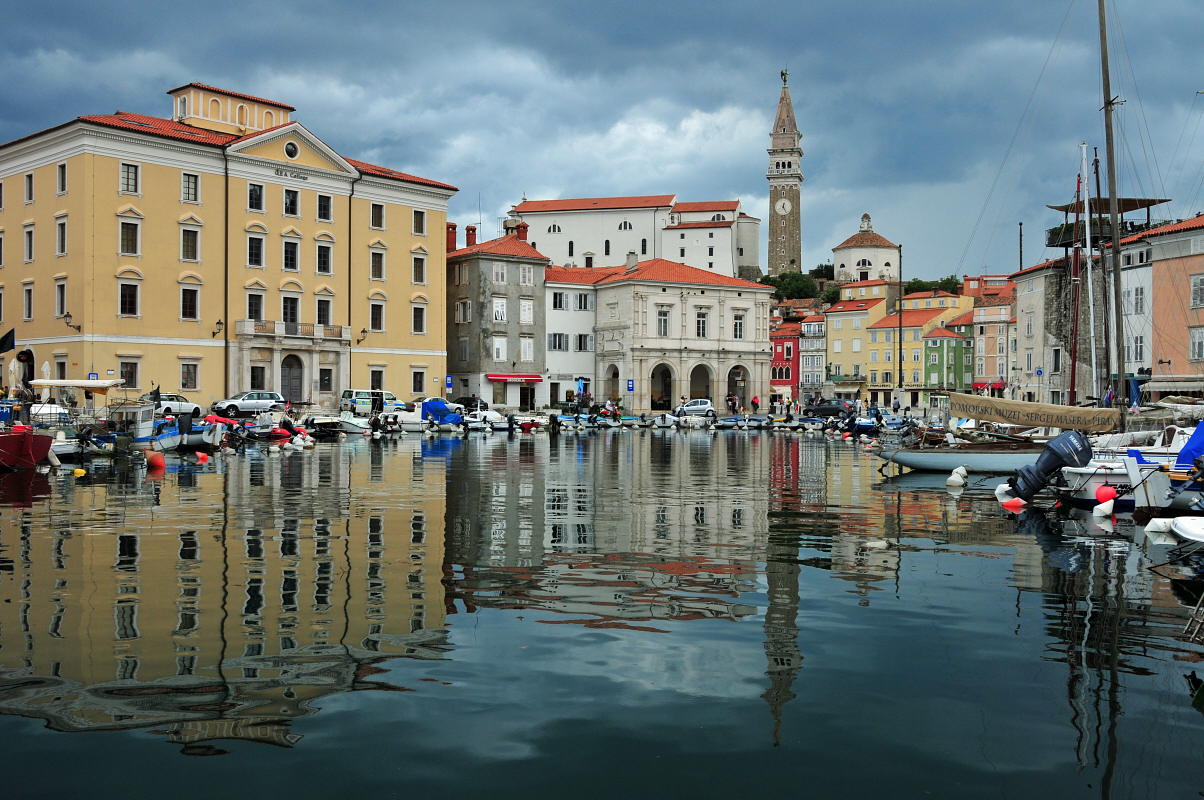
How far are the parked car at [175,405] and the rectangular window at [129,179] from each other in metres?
10.7

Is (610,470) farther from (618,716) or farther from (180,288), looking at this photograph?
(180,288)

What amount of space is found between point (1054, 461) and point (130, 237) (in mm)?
48535

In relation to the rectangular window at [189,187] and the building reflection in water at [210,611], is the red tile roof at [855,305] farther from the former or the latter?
the building reflection in water at [210,611]

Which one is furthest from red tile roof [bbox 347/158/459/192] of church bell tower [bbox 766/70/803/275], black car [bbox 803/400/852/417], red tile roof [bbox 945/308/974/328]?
church bell tower [bbox 766/70/803/275]

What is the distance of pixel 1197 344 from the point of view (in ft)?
171

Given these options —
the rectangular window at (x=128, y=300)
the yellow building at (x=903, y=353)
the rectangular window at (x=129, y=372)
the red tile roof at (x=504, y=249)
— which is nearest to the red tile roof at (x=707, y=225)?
the yellow building at (x=903, y=353)

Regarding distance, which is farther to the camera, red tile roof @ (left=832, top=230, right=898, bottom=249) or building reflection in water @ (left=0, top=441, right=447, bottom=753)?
red tile roof @ (left=832, top=230, right=898, bottom=249)

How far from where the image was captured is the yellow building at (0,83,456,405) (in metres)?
54.6

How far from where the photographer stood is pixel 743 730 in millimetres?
6844

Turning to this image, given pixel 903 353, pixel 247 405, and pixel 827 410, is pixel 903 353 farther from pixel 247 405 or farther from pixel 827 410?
pixel 247 405

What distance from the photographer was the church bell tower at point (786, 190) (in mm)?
154625

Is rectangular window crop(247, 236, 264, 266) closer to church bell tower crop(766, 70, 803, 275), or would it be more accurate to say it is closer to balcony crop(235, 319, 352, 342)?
balcony crop(235, 319, 352, 342)

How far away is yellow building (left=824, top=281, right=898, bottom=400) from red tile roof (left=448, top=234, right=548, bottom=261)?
41933 mm

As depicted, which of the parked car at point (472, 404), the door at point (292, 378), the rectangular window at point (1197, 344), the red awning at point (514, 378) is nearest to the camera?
the rectangular window at point (1197, 344)
